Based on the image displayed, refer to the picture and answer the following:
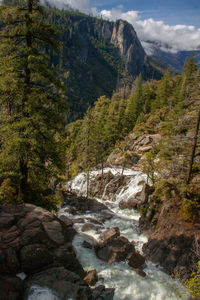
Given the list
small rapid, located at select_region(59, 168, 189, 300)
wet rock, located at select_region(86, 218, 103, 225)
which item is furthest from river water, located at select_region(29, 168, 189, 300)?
wet rock, located at select_region(86, 218, 103, 225)

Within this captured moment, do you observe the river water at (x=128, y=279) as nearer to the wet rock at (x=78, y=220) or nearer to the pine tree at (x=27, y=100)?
the wet rock at (x=78, y=220)

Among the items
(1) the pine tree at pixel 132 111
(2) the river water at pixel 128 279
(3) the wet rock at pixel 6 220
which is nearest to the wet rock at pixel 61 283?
(2) the river water at pixel 128 279

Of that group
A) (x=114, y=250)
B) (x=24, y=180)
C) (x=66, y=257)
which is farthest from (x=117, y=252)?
(x=24, y=180)

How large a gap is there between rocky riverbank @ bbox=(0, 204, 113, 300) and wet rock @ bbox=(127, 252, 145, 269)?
5011 mm

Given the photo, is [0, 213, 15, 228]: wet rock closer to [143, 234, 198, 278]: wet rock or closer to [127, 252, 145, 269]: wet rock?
[127, 252, 145, 269]: wet rock

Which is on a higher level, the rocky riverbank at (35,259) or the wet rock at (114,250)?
the rocky riverbank at (35,259)

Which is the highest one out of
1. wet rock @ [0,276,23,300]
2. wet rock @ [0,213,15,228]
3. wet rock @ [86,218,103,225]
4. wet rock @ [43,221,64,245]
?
wet rock @ [0,213,15,228]

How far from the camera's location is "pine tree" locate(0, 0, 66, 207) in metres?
10.2

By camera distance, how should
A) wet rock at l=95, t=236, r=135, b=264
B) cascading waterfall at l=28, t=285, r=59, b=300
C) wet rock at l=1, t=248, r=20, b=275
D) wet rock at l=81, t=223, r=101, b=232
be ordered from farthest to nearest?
wet rock at l=81, t=223, r=101, b=232 → wet rock at l=95, t=236, r=135, b=264 → wet rock at l=1, t=248, r=20, b=275 → cascading waterfall at l=28, t=285, r=59, b=300

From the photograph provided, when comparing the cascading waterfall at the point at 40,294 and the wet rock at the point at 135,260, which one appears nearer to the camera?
the cascading waterfall at the point at 40,294

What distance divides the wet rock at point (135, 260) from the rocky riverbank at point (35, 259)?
197 inches

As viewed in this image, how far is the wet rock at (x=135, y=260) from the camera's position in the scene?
15.7m

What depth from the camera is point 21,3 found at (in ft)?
35.4

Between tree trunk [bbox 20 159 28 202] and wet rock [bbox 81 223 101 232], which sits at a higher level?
tree trunk [bbox 20 159 28 202]
